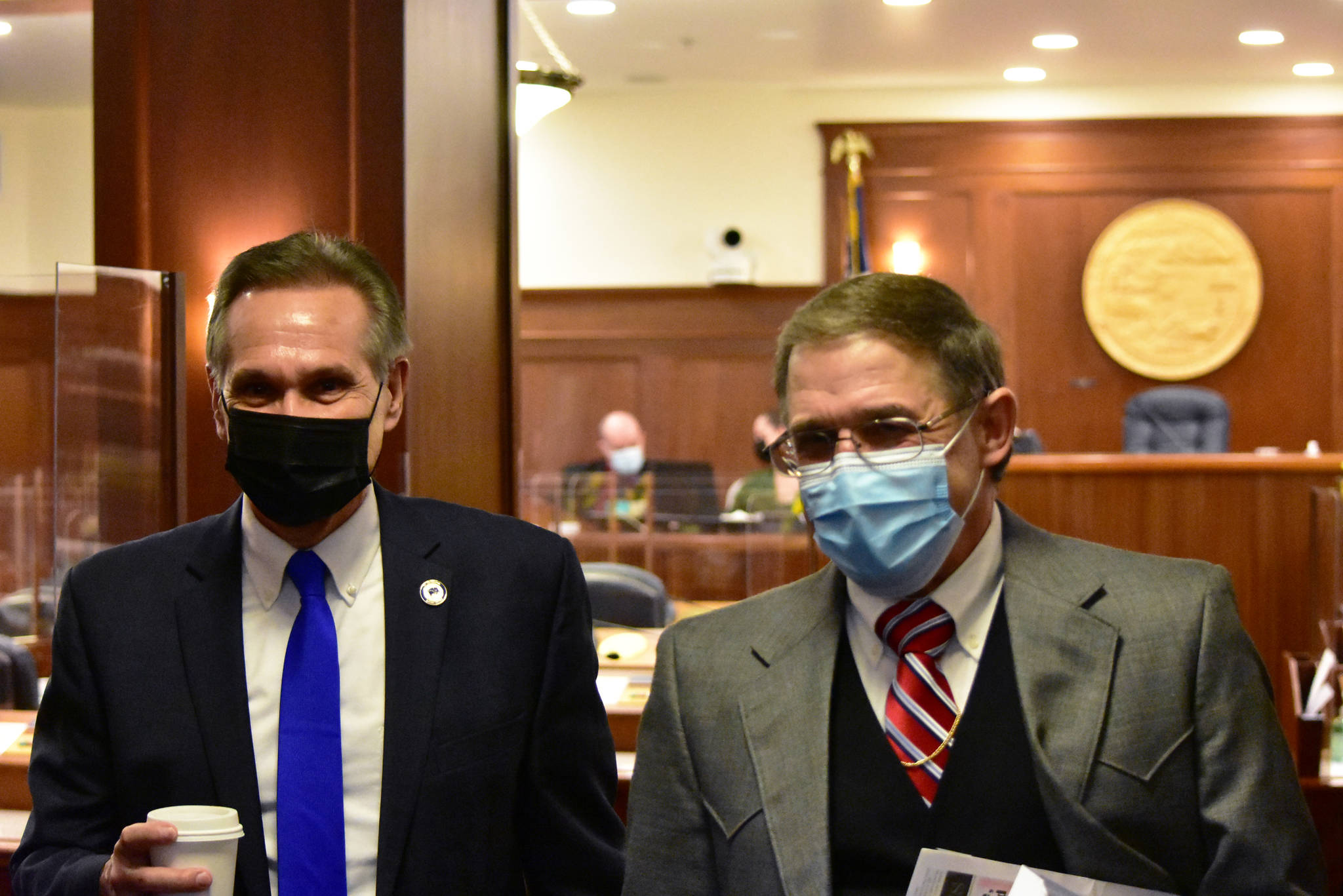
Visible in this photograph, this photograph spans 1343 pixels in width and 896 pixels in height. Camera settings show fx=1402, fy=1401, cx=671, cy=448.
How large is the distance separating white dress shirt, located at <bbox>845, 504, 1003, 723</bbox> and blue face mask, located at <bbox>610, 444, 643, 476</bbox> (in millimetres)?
7395

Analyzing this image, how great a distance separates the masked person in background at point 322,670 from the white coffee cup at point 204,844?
0.17 metres

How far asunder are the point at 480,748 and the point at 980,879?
0.64m

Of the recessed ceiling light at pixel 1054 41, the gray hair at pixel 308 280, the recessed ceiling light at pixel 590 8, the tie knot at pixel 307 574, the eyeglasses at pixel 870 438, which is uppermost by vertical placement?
the recessed ceiling light at pixel 1054 41

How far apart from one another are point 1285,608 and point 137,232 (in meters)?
4.82

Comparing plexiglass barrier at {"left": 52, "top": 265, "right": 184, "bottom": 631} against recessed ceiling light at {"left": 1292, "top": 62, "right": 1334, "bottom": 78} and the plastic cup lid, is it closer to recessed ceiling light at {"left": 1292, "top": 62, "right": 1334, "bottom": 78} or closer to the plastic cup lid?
the plastic cup lid

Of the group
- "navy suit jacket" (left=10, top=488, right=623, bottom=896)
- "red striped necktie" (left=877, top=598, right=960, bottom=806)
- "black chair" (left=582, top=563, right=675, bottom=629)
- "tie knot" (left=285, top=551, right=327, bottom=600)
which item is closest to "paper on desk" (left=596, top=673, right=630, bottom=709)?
"black chair" (left=582, top=563, right=675, bottom=629)

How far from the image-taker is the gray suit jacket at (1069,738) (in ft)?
4.95

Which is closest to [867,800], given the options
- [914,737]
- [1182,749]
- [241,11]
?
[914,737]

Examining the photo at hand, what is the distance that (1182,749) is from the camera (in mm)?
1545

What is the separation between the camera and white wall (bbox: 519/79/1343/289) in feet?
33.7

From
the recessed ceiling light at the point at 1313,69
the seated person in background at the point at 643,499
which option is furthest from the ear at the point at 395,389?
the recessed ceiling light at the point at 1313,69

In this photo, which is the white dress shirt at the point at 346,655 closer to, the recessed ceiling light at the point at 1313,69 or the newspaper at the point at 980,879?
the newspaper at the point at 980,879

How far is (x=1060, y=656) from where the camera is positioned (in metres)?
1.63

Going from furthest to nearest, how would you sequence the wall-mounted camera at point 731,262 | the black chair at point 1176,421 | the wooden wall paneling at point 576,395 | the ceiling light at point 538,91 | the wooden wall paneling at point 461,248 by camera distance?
1. the wooden wall paneling at point 576,395
2. the wall-mounted camera at point 731,262
3. the black chair at point 1176,421
4. the ceiling light at point 538,91
5. the wooden wall paneling at point 461,248
